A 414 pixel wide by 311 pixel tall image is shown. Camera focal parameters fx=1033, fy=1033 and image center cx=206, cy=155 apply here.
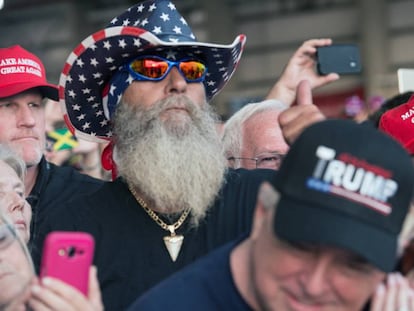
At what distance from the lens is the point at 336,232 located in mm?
2000

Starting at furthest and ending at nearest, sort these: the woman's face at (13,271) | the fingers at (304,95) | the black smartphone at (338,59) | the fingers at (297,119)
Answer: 1. the black smartphone at (338,59)
2. the fingers at (304,95)
3. the fingers at (297,119)
4. the woman's face at (13,271)

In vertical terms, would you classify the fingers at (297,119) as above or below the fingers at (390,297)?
above

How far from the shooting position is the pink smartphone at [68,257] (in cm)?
215

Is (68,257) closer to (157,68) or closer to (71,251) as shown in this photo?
(71,251)

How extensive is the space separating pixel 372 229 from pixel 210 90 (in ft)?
6.75

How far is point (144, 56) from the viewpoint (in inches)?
142

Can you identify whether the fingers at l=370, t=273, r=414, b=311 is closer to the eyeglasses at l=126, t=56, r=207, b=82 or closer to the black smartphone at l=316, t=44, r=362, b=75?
the eyeglasses at l=126, t=56, r=207, b=82

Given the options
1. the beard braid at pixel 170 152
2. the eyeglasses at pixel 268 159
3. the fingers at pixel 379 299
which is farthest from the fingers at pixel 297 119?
the eyeglasses at pixel 268 159

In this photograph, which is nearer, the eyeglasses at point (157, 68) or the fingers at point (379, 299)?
the fingers at point (379, 299)

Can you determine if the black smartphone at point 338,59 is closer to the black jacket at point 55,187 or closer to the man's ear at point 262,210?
the black jacket at point 55,187

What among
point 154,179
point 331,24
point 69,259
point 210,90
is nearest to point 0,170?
point 154,179

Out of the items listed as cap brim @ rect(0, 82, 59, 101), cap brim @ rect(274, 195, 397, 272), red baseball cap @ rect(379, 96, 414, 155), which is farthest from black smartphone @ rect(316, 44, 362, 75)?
cap brim @ rect(274, 195, 397, 272)

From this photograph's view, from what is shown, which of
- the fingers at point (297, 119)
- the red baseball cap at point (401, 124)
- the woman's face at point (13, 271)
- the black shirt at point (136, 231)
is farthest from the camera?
the red baseball cap at point (401, 124)

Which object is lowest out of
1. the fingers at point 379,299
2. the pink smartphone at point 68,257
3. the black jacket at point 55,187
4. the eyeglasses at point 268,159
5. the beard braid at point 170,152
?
the black jacket at point 55,187
